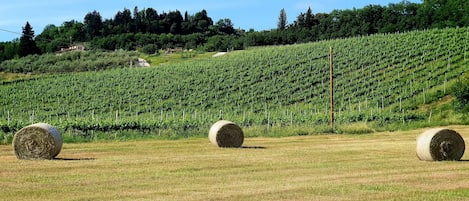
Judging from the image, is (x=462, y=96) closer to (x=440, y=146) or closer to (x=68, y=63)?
(x=440, y=146)

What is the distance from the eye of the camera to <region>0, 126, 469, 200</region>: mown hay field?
13914mm

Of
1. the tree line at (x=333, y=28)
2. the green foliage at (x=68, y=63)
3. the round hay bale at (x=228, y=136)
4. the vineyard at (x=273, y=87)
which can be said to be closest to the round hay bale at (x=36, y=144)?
the round hay bale at (x=228, y=136)

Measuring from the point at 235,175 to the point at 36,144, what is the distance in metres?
7.33

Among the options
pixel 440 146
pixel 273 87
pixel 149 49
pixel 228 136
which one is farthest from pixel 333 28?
pixel 440 146

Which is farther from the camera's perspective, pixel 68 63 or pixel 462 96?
pixel 68 63

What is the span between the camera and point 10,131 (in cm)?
3538

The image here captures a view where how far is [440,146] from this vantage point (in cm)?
2072

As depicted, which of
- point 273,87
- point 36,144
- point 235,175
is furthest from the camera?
point 273,87

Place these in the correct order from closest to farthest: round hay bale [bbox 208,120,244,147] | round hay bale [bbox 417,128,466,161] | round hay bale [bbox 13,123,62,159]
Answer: round hay bale [bbox 417,128,466,161], round hay bale [bbox 13,123,62,159], round hay bale [bbox 208,120,244,147]

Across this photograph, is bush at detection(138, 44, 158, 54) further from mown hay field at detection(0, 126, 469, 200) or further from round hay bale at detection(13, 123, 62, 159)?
round hay bale at detection(13, 123, 62, 159)

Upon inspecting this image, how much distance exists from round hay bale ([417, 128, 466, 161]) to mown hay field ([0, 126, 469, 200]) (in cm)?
42

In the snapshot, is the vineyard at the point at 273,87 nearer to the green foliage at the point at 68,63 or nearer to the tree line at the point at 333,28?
the green foliage at the point at 68,63

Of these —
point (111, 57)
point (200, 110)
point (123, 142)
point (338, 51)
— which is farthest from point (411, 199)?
point (111, 57)

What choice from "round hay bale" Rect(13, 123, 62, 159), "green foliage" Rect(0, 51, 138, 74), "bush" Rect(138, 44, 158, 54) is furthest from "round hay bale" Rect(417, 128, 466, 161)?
"bush" Rect(138, 44, 158, 54)
